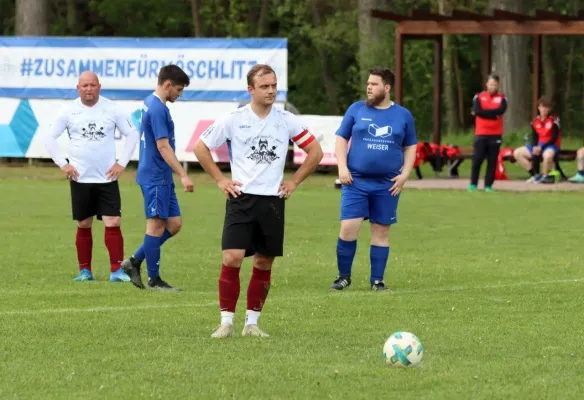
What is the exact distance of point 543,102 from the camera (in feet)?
83.9

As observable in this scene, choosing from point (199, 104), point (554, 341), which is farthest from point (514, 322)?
point (199, 104)

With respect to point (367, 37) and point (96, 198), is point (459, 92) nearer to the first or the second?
point (367, 37)

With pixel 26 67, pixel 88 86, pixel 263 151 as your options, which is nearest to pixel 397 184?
pixel 88 86

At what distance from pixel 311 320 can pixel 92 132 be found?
364 cm

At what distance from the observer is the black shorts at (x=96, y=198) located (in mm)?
12922

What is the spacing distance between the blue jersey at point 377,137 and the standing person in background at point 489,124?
38.2 ft

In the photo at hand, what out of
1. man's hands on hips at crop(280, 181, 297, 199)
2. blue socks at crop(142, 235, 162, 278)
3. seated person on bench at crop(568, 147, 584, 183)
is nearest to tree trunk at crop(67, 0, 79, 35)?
seated person on bench at crop(568, 147, 584, 183)

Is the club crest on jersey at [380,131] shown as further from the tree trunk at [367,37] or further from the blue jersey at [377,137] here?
the tree trunk at [367,37]

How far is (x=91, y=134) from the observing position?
42.1ft

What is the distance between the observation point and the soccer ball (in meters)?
7.93

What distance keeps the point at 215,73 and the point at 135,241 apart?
41.8 ft

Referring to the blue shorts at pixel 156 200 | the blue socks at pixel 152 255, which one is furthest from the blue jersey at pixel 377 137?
the blue socks at pixel 152 255

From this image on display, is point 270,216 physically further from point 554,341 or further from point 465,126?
point 465,126

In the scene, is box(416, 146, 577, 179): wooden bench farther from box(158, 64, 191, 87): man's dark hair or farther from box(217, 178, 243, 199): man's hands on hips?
box(217, 178, 243, 199): man's hands on hips
